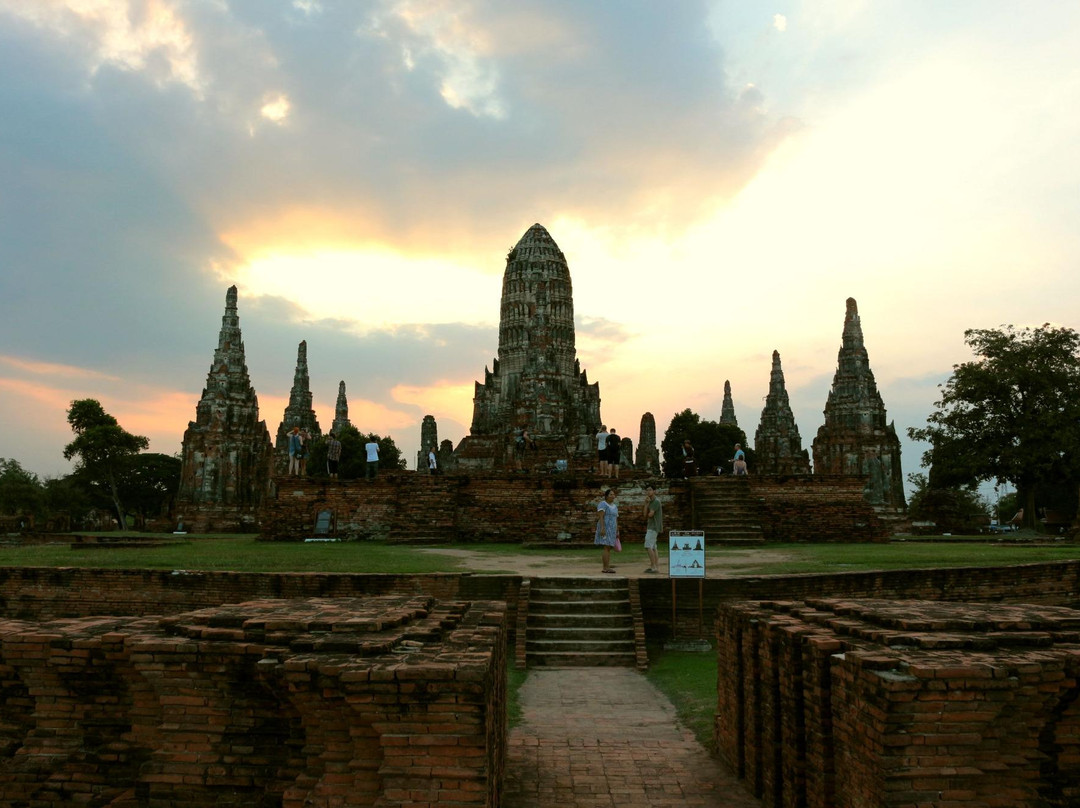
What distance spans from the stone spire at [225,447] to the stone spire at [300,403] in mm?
13912

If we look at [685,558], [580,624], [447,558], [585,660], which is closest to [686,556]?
[685,558]

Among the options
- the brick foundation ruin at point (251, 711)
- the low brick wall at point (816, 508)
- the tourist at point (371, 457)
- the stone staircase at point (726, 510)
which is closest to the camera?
the brick foundation ruin at point (251, 711)

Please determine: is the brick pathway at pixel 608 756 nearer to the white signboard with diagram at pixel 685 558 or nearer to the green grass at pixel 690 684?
the green grass at pixel 690 684

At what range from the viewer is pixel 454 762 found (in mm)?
3844

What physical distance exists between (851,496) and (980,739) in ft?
56.5

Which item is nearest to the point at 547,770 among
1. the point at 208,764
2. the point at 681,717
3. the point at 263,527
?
the point at 681,717

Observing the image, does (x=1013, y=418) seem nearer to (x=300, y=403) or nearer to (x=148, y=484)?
(x=300, y=403)

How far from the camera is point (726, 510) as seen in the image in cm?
1934

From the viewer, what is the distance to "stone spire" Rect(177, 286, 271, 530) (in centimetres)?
2833

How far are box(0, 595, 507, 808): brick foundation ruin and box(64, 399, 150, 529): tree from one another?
44.2 metres

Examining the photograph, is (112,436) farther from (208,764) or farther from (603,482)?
(208,764)

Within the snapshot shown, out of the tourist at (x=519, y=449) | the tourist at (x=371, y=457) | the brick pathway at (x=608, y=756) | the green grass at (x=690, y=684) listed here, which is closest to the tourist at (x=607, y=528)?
the green grass at (x=690, y=684)

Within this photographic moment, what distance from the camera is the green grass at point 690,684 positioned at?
23.9 ft

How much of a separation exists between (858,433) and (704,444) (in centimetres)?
2629
